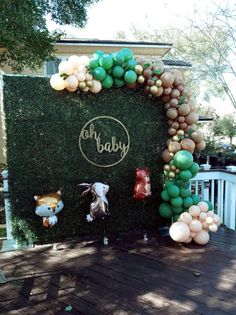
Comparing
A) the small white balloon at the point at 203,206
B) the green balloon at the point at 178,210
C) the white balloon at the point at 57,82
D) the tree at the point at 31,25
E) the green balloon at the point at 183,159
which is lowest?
the green balloon at the point at 178,210

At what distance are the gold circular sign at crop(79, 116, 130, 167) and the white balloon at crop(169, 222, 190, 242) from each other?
3.89 ft

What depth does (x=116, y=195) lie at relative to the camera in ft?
13.6

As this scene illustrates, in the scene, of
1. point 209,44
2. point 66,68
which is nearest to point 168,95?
point 66,68

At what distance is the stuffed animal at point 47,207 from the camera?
3.46m

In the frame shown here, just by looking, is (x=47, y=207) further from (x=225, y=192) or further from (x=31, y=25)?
(x=31, y=25)

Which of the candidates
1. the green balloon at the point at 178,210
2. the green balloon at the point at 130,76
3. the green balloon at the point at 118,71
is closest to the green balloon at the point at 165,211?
the green balloon at the point at 178,210

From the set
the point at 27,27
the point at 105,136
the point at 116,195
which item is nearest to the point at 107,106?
the point at 105,136

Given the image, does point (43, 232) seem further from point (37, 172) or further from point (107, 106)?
point (107, 106)

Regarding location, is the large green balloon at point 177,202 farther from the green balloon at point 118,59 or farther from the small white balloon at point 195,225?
the green balloon at point 118,59

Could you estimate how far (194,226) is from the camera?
3.71 metres

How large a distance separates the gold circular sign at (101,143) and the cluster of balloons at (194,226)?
1.18 m

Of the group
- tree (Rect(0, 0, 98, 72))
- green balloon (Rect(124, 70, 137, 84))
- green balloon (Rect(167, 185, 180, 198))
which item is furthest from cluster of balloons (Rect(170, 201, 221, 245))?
tree (Rect(0, 0, 98, 72))

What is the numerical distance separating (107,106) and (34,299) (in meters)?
2.50

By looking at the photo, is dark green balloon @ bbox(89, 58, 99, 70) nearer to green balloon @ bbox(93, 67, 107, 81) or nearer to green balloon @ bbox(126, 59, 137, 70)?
green balloon @ bbox(93, 67, 107, 81)
